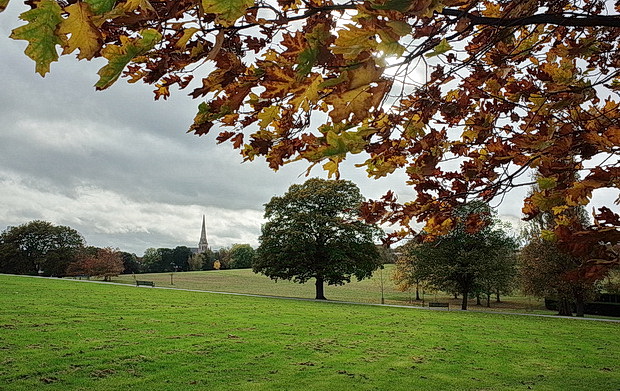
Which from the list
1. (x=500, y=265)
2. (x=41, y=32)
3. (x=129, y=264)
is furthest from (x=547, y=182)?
(x=129, y=264)

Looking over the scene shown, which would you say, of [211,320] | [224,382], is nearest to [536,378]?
[224,382]

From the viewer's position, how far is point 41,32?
99cm

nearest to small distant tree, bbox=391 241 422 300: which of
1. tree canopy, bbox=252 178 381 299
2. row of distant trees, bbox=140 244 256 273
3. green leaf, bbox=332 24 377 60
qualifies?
tree canopy, bbox=252 178 381 299

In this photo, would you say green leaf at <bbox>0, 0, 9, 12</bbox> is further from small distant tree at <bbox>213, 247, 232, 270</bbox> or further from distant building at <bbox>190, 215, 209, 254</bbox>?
distant building at <bbox>190, 215, 209, 254</bbox>

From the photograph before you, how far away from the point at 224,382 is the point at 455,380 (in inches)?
165

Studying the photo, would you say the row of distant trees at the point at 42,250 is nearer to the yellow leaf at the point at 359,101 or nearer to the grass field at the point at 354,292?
the grass field at the point at 354,292

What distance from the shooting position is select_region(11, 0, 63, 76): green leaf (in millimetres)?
968

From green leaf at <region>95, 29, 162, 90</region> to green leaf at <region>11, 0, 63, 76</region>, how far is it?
0.39ft

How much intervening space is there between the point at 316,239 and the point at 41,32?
99.1 ft

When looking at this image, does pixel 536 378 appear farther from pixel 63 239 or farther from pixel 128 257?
pixel 128 257

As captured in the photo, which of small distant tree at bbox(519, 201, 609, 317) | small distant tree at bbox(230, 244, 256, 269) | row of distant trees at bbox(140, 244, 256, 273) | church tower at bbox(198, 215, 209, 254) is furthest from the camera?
church tower at bbox(198, 215, 209, 254)

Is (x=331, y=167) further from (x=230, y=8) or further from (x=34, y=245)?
(x=34, y=245)

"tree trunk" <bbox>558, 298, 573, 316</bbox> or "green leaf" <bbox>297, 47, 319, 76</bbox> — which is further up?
"green leaf" <bbox>297, 47, 319, 76</bbox>

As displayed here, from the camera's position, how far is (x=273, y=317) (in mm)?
16281
